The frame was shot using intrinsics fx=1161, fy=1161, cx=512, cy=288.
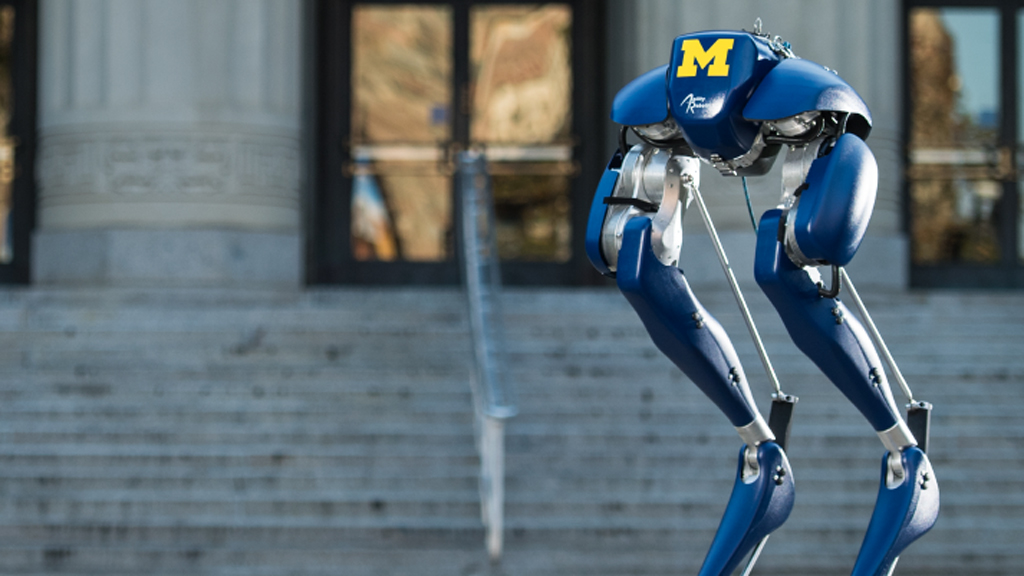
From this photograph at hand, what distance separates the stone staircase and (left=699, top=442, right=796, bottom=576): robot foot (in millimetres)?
2537

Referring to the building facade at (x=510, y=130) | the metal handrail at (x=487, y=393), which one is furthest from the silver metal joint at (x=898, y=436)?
the building facade at (x=510, y=130)

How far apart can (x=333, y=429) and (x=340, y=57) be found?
19.2 feet

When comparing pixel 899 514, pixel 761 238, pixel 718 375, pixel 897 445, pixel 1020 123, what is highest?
pixel 1020 123

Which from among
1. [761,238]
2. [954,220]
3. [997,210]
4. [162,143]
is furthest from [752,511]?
[997,210]

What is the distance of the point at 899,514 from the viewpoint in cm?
293

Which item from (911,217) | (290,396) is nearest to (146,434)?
(290,396)

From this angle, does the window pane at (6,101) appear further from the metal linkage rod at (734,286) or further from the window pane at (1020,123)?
the metal linkage rod at (734,286)

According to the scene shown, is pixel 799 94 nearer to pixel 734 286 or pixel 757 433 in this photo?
pixel 734 286

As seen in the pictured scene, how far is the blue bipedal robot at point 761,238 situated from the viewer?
2.69 meters

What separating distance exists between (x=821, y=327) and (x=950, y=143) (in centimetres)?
925

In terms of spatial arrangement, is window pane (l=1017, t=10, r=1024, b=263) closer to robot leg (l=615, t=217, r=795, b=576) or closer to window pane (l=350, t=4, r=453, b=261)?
window pane (l=350, t=4, r=453, b=261)

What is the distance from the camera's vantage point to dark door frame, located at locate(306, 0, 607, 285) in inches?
445

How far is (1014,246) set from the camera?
36.7ft

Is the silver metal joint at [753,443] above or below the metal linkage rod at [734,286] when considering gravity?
below
